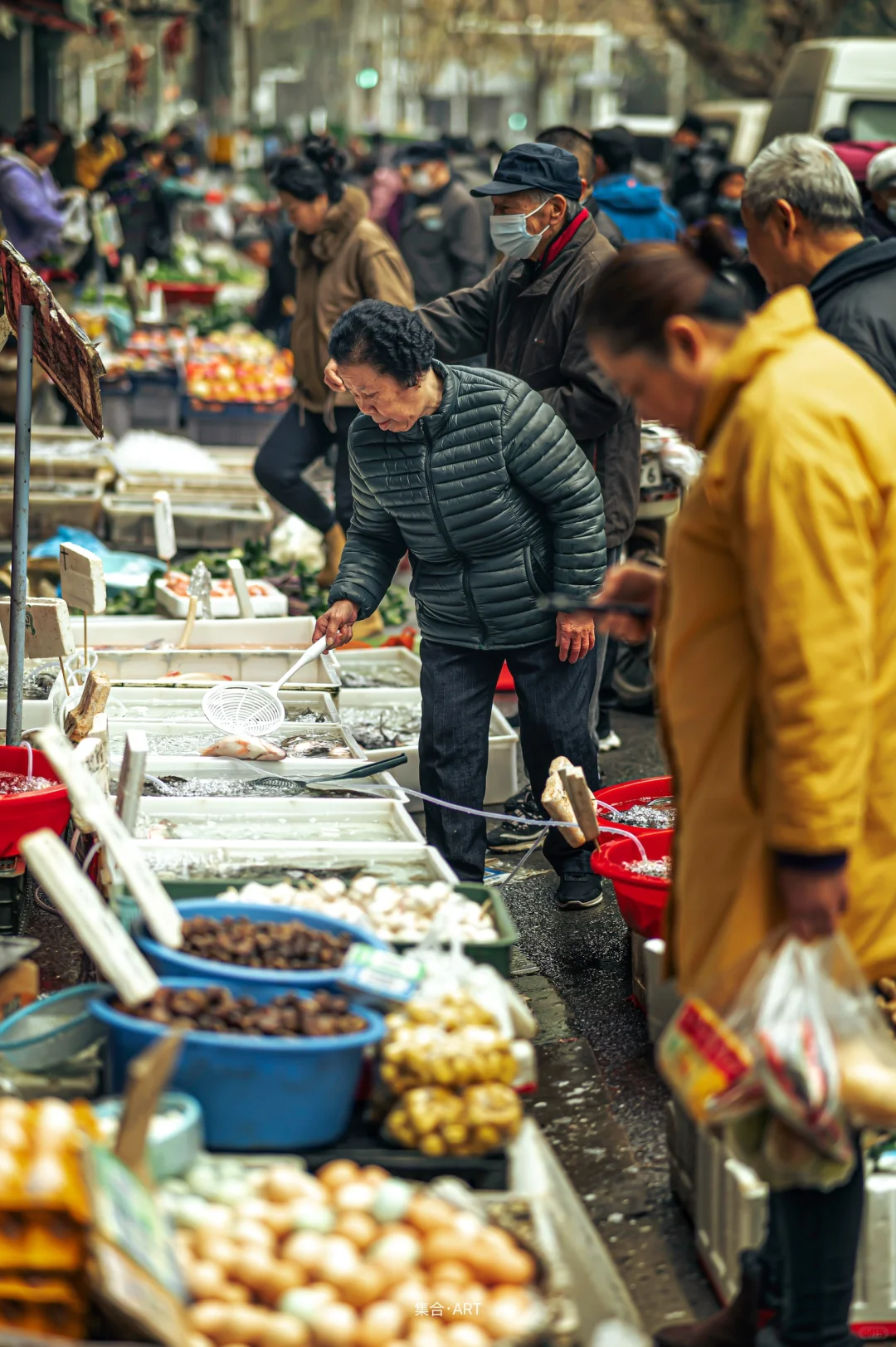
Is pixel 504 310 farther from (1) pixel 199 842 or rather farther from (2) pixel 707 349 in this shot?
(2) pixel 707 349

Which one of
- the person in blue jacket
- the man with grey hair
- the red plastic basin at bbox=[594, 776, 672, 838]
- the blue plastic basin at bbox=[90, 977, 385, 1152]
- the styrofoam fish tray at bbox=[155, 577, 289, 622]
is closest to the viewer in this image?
the blue plastic basin at bbox=[90, 977, 385, 1152]

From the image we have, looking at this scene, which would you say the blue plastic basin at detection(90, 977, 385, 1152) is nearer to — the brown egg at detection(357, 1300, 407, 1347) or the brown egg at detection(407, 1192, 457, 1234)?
the brown egg at detection(407, 1192, 457, 1234)

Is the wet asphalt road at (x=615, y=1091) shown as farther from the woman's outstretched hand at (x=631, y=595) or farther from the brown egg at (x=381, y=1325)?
the woman's outstretched hand at (x=631, y=595)

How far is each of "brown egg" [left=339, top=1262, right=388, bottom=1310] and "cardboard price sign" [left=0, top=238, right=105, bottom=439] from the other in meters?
3.01

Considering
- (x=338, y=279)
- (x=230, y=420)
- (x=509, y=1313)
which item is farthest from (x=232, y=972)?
(x=230, y=420)

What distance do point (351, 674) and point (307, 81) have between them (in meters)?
71.9

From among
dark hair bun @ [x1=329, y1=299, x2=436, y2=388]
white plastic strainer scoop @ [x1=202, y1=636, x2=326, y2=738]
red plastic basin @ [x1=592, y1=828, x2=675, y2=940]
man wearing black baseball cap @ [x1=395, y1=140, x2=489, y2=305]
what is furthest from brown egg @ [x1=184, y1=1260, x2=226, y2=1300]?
man wearing black baseball cap @ [x1=395, y1=140, x2=489, y2=305]

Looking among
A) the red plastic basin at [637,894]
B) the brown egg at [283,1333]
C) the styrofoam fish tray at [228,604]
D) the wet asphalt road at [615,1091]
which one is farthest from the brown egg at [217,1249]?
the styrofoam fish tray at [228,604]

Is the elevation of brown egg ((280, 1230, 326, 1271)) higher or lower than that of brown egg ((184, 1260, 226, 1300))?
higher

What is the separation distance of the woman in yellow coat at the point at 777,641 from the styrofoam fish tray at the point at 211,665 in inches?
150

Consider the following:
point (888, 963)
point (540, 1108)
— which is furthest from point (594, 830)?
point (888, 963)

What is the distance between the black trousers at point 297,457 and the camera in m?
8.11

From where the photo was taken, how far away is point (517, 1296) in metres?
2.34

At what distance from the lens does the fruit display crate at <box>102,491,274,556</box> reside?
921 cm
